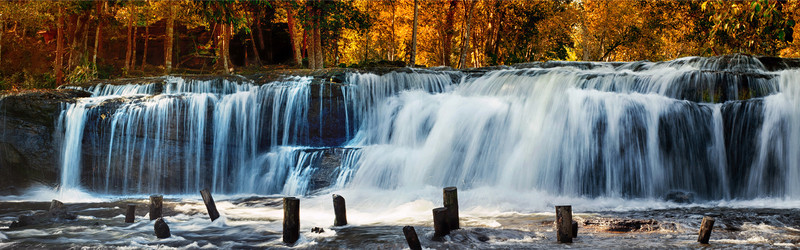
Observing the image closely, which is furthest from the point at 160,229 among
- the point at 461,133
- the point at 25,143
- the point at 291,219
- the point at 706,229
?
the point at 25,143

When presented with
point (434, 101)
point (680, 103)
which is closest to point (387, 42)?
point (434, 101)

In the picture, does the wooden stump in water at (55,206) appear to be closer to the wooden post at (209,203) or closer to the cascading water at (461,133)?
the wooden post at (209,203)

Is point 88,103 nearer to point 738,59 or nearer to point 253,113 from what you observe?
point 253,113

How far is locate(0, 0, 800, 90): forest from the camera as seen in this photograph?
88.7 feet

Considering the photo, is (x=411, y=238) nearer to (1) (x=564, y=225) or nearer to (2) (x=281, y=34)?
(1) (x=564, y=225)

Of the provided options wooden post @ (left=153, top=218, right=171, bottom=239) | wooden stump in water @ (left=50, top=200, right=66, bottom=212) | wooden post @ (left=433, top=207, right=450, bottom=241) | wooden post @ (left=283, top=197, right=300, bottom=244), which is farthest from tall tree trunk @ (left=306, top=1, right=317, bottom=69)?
wooden post @ (left=433, top=207, right=450, bottom=241)

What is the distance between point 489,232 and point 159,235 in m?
4.80

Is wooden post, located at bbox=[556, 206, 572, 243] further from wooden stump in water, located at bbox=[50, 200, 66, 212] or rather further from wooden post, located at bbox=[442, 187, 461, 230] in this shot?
wooden stump in water, located at bbox=[50, 200, 66, 212]

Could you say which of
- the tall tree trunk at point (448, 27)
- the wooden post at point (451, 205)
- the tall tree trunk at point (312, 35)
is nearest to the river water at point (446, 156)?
the wooden post at point (451, 205)

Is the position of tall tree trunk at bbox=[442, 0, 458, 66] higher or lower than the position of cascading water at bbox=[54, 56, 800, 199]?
higher

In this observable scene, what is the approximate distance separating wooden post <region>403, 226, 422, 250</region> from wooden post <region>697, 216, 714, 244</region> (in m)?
3.50

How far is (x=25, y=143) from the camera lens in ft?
52.2

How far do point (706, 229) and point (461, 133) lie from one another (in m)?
7.49

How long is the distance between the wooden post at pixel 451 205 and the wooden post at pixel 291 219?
2.00 meters
